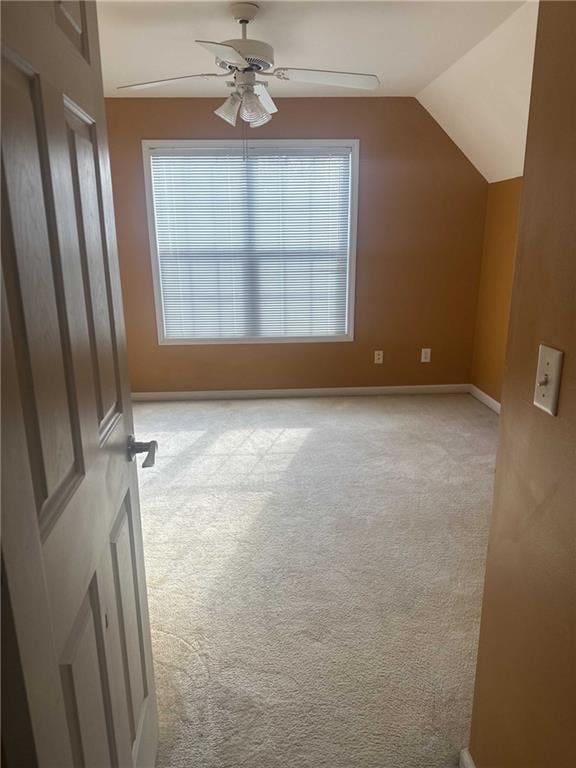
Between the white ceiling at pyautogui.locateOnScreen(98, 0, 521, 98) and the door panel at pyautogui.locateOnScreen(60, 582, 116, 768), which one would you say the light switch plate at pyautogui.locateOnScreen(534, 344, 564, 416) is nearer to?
the door panel at pyautogui.locateOnScreen(60, 582, 116, 768)

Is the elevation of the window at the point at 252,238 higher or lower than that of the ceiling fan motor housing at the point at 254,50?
lower

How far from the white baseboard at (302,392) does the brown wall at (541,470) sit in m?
→ 3.49

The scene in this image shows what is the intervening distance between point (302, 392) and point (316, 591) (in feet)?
8.77

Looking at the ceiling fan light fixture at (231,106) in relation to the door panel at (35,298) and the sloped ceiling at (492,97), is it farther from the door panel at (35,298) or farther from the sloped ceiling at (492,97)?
the door panel at (35,298)

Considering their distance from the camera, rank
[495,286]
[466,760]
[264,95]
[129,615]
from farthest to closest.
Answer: [495,286]
[264,95]
[466,760]
[129,615]

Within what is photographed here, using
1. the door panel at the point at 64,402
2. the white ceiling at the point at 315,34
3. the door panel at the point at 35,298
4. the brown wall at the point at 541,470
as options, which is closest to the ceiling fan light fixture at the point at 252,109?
the white ceiling at the point at 315,34

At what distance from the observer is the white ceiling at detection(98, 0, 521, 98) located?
241 cm

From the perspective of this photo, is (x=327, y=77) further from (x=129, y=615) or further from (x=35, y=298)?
(x=129, y=615)

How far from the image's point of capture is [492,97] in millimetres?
3223

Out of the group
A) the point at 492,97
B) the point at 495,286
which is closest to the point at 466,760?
the point at 492,97

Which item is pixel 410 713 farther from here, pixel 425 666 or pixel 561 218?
pixel 561 218

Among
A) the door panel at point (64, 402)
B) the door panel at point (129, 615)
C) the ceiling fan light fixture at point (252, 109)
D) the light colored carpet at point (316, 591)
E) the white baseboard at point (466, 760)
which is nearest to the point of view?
the door panel at point (64, 402)

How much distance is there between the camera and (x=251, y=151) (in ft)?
13.5

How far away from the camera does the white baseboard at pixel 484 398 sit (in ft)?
14.0
